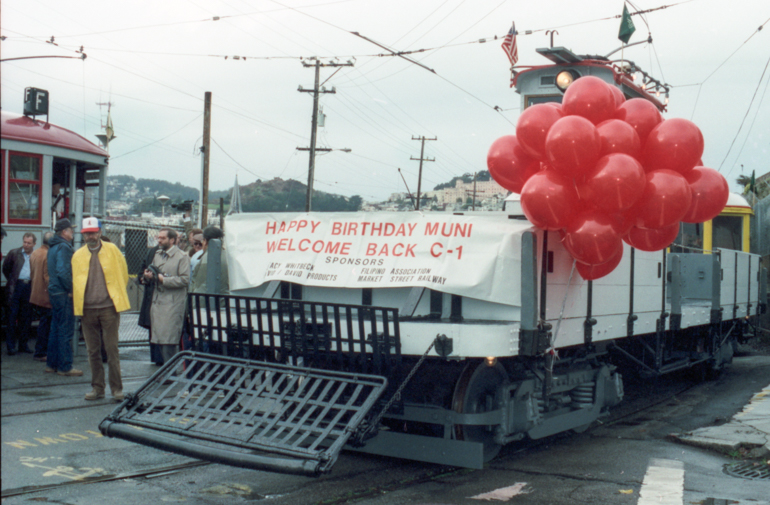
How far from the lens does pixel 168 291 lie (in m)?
8.43

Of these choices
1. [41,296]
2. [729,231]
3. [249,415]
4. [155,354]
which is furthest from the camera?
[729,231]

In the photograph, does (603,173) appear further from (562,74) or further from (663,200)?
(562,74)

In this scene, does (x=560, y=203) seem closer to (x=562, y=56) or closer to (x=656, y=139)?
(x=656, y=139)

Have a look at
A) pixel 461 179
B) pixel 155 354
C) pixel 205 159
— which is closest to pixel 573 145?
pixel 155 354

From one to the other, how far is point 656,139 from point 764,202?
15129 millimetres

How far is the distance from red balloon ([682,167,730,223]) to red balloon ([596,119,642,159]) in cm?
74

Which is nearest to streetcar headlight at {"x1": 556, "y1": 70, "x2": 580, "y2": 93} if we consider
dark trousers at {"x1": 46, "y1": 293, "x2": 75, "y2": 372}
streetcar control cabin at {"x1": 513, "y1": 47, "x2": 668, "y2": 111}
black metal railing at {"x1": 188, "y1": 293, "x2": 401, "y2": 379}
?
streetcar control cabin at {"x1": 513, "y1": 47, "x2": 668, "y2": 111}

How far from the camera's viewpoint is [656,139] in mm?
5688

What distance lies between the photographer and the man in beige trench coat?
8.32 meters

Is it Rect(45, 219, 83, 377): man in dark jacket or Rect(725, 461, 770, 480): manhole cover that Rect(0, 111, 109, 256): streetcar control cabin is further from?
Rect(725, 461, 770, 480): manhole cover

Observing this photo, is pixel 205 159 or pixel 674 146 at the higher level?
pixel 205 159

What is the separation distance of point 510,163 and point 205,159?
1971 cm

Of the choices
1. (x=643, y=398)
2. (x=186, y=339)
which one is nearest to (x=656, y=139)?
(x=643, y=398)

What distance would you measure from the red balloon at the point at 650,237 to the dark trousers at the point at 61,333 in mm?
6603
